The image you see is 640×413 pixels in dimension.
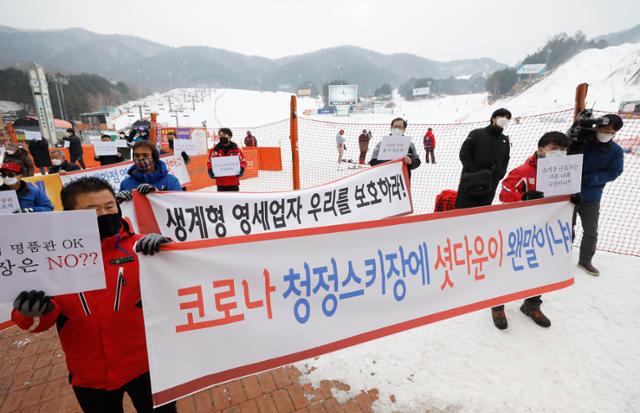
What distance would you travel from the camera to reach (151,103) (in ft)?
357

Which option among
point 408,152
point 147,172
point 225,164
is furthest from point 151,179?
point 408,152

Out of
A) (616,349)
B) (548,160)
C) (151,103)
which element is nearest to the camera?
(548,160)

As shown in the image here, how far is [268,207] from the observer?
3516 millimetres

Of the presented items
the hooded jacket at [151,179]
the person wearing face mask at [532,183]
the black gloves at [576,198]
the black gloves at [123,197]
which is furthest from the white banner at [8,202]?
the black gloves at [576,198]

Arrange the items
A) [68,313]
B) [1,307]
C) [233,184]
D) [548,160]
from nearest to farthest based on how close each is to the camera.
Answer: [68,313] → [1,307] → [548,160] → [233,184]

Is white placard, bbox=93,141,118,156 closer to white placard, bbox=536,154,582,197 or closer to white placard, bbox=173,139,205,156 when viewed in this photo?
white placard, bbox=173,139,205,156

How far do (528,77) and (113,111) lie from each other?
343 ft

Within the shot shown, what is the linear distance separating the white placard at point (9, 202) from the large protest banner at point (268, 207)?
47.4 inches

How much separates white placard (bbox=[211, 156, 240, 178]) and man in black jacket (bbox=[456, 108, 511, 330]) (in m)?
3.60

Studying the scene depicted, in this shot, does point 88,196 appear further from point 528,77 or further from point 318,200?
point 528,77

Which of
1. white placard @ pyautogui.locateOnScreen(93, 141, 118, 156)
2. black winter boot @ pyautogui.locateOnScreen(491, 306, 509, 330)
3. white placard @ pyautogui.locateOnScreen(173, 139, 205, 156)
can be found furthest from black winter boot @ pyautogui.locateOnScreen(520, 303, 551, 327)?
white placard @ pyautogui.locateOnScreen(93, 141, 118, 156)

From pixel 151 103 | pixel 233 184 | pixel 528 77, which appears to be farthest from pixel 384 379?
pixel 151 103

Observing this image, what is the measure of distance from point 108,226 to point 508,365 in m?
3.31

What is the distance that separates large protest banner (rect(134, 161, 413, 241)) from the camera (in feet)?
10.3
